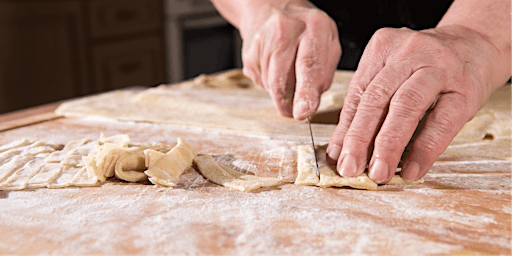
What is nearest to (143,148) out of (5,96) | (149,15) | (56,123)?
(56,123)

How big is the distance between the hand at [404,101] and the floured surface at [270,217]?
0.08 meters

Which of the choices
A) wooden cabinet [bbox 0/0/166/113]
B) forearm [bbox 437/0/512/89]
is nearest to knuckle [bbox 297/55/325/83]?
forearm [bbox 437/0/512/89]

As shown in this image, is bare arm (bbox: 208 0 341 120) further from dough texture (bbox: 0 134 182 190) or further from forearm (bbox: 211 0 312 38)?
dough texture (bbox: 0 134 182 190)

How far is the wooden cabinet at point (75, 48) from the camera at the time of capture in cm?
290

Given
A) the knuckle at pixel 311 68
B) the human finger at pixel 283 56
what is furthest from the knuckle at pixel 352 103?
the human finger at pixel 283 56

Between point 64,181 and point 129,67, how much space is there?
115 inches

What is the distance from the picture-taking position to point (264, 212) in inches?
34.6

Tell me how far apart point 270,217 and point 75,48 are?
293cm

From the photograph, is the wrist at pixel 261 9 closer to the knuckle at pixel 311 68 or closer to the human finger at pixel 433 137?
the knuckle at pixel 311 68

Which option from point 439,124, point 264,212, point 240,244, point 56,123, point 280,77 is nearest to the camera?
point 240,244

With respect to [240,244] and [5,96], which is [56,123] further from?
[5,96]

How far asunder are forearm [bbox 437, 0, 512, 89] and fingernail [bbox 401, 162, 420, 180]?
395 mm

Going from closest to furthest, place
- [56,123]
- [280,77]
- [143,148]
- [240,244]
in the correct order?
[240,244]
[143,148]
[280,77]
[56,123]

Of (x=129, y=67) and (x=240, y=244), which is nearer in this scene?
(x=240, y=244)
